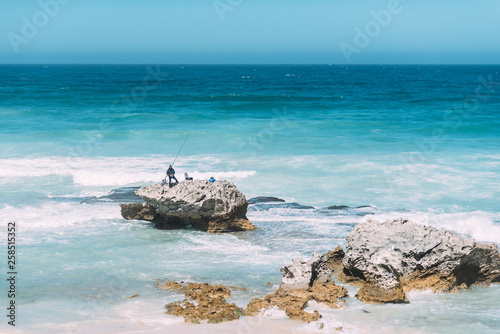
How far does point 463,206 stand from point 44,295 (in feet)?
41.3

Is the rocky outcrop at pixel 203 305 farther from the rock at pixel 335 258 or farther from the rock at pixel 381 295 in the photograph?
the rock at pixel 335 258

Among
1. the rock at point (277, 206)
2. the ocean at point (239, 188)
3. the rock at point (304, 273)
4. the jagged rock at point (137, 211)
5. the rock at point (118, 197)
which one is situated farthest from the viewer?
the rock at point (118, 197)

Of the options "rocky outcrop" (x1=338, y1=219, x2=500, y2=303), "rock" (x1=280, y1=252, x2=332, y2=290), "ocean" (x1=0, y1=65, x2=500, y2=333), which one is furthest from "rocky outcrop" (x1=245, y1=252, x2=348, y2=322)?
"rocky outcrop" (x1=338, y1=219, x2=500, y2=303)

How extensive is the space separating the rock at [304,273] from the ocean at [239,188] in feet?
1.71

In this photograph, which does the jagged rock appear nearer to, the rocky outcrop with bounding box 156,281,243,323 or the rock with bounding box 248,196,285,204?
the rock with bounding box 248,196,285,204

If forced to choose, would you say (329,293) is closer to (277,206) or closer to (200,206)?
(200,206)

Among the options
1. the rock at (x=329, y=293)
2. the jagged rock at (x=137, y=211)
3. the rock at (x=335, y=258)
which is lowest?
the rock at (x=329, y=293)

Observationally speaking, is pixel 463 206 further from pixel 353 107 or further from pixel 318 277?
pixel 353 107

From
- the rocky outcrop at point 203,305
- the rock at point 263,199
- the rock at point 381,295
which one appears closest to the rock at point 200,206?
the rock at point 263,199

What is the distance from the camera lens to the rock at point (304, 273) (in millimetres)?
9367

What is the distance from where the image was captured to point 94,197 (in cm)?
1673

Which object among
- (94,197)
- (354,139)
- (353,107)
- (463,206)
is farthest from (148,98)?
(463,206)

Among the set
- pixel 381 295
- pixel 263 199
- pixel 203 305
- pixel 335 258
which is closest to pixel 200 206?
pixel 335 258

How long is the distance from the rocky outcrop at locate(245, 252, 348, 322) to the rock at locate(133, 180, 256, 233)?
375cm
